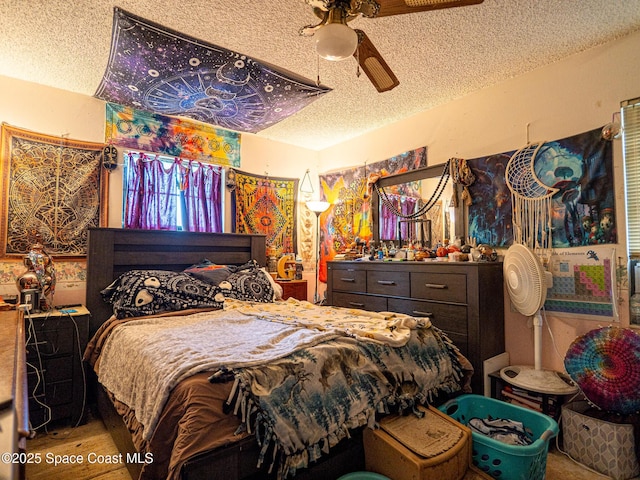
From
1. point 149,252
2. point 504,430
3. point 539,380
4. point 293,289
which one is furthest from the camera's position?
point 293,289

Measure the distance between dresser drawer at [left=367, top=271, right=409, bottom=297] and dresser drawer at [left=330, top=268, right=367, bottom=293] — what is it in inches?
3.3

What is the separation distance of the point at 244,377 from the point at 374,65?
1.70m

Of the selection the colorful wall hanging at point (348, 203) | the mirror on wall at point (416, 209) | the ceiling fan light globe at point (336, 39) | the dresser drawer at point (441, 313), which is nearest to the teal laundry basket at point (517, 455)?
the dresser drawer at point (441, 313)

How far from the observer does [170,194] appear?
349 centimetres

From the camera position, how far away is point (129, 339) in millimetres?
1929

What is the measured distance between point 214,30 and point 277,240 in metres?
2.51

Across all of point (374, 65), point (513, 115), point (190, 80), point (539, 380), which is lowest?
→ point (539, 380)

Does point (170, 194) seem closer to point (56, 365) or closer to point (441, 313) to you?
point (56, 365)

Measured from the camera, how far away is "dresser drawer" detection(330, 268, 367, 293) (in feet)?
11.0

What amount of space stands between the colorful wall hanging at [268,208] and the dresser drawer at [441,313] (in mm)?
1882

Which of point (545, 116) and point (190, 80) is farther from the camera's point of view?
point (545, 116)

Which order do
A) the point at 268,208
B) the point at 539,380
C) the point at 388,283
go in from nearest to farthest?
the point at 539,380 < the point at 388,283 < the point at 268,208

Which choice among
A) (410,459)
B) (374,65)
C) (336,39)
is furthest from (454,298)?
(336,39)

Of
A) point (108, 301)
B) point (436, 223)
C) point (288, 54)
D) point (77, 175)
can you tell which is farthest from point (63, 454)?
point (436, 223)
